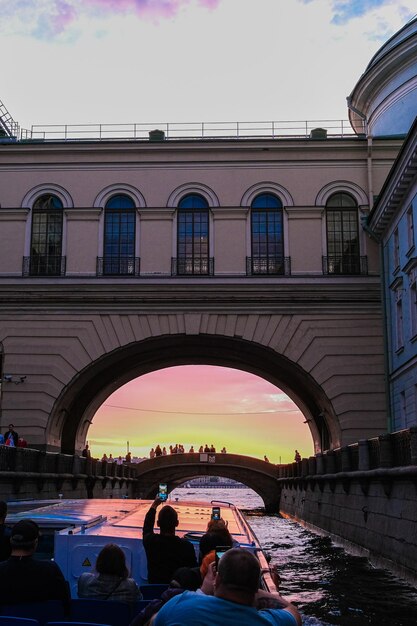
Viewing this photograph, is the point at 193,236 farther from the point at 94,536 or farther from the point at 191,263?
the point at 94,536

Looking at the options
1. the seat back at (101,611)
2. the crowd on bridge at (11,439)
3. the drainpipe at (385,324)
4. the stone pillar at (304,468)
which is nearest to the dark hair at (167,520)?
the seat back at (101,611)

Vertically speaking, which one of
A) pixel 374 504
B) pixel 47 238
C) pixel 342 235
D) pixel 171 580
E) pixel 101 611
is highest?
pixel 342 235

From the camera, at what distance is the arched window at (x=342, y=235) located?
32.8m

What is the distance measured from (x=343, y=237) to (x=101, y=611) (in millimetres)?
27502

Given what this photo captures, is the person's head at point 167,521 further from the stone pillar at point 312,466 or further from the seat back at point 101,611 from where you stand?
the stone pillar at point 312,466

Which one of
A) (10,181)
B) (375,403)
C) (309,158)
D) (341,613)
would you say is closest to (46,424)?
(10,181)

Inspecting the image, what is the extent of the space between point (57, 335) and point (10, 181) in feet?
22.7

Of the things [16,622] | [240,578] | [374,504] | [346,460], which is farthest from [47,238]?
[240,578]

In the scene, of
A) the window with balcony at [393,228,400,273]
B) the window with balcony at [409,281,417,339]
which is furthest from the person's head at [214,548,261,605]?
the window with balcony at [393,228,400,273]

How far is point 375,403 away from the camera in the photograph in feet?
102

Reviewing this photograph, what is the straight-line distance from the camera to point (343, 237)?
33.1 meters

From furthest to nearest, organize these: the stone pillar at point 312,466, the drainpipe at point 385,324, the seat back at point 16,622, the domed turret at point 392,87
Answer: the stone pillar at point 312,466 < the domed turret at point 392,87 < the drainpipe at point 385,324 < the seat back at point 16,622

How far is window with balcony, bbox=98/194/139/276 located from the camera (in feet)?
108

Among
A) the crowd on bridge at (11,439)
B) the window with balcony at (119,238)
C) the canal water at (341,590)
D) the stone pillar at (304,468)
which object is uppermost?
the window with balcony at (119,238)
